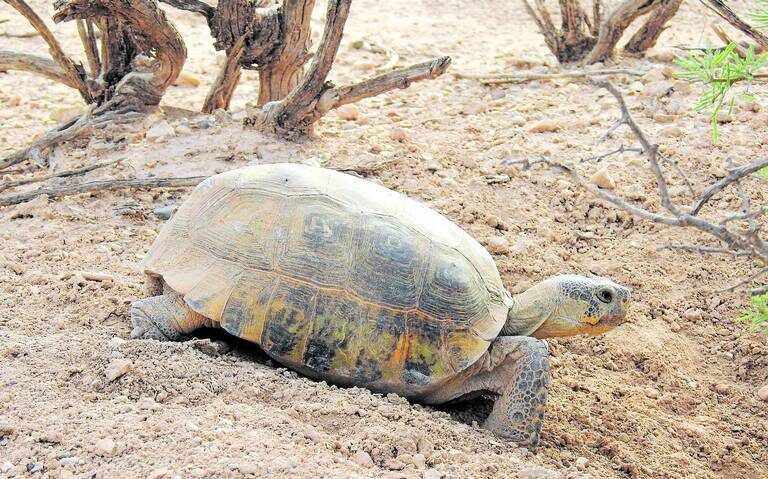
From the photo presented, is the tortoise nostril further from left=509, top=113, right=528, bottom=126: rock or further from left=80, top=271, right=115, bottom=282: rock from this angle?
left=509, top=113, right=528, bottom=126: rock

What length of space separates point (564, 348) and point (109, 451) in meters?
2.47

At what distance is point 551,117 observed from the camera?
6.61 m

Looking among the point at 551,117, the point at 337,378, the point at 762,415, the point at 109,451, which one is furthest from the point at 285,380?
the point at 551,117

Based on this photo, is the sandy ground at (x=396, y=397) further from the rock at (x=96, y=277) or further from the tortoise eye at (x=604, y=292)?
the tortoise eye at (x=604, y=292)

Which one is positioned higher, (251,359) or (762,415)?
(251,359)

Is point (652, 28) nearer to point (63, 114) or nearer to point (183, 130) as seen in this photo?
point (183, 130)

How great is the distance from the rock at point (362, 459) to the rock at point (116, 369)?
39.1 inches

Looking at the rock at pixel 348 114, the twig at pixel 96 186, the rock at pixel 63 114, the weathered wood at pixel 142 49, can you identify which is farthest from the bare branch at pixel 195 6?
the rock at pixel 63 114

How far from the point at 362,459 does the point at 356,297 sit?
2.66ft

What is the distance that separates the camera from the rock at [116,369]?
329 centimetres

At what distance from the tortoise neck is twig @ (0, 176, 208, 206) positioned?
7.41 ft

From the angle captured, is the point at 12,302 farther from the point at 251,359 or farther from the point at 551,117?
the point at 551,117

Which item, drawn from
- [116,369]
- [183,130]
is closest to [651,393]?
[116,369]

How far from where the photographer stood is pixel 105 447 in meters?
2.75
